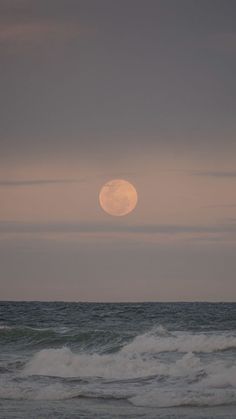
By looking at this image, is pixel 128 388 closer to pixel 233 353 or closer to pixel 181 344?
pixel 233 353

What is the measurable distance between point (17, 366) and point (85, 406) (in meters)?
7.75

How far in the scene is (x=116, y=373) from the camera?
23.9 metres

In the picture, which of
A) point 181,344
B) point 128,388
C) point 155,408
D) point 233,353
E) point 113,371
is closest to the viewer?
point 155,408

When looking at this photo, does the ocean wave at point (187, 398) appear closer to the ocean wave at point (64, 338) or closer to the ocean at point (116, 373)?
the ocean at point (116, 373)

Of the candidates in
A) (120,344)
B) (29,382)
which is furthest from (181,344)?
(29,382)

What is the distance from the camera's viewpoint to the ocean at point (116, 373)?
672 inches

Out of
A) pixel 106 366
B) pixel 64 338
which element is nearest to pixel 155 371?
pixel 106 366

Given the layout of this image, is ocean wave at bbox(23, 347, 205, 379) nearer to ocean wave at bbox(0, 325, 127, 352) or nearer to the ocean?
the ocean

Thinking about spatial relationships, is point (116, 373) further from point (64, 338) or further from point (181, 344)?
point (64, 338)

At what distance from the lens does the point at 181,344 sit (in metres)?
30.6

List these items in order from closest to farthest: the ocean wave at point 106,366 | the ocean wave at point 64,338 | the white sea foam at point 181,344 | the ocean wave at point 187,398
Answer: the ocean wave at point 187,398 → the ocean wave at point 106,366 → the white sea foam at point 181,344 → the ocean wave at point 64,338

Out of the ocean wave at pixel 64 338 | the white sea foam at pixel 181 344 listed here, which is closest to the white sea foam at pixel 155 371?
the white sea foam at pixel 181 344

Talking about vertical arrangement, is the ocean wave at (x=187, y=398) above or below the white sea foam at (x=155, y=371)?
below

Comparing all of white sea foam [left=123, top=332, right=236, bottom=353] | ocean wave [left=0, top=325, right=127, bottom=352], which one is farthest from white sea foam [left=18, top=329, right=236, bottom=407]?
ocean wave [left=0, top=325, right=127, bottom=352]
